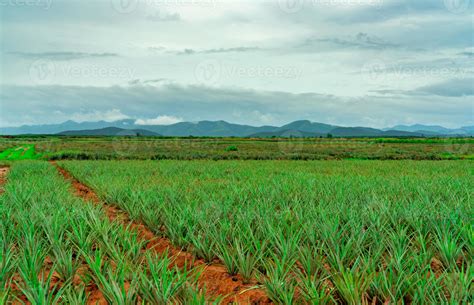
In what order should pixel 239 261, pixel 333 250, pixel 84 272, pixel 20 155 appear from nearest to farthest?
pixel 84 272 → pixel 239 261 → pixel 333 250 → pixel 20 155

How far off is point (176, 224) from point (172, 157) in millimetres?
30659

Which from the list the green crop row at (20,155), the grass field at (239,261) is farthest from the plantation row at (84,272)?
the green crop row at (20,155)

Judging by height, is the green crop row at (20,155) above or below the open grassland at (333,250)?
below

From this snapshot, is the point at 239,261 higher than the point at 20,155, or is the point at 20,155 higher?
the point at 239,261

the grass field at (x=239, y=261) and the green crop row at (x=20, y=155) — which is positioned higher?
the grass field at (x=239, y=261)

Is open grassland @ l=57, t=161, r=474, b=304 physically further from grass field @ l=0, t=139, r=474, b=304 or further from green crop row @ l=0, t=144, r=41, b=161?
green crop row @ l=0, t=144, r=41, b=161

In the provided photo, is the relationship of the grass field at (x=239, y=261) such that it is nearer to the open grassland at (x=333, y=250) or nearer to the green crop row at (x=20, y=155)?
the open grassland at (x=333, y=250)

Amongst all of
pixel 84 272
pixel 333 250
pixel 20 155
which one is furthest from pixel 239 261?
pixel 20 155

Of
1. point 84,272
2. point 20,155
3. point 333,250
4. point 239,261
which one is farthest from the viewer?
point 20,155

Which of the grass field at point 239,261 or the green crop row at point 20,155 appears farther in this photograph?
the green crop row at point 20,155

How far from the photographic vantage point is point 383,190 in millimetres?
9461

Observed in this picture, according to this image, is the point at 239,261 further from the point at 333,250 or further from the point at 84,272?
the point at 84,272

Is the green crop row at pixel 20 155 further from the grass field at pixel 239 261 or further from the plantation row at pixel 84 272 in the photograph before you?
the plantation row at pixel 84 272

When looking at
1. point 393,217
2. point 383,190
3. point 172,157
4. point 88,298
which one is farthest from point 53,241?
point 172,157
